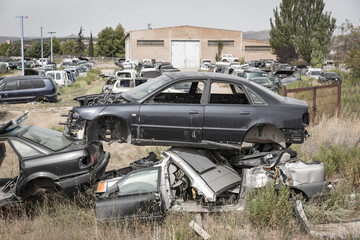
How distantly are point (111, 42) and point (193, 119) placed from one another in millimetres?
81448

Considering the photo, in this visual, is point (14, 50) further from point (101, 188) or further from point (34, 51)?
point (101, 188)

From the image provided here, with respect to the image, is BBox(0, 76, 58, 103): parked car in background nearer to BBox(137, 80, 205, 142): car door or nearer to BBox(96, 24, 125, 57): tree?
BBox(137, 80, 205, 142): car door

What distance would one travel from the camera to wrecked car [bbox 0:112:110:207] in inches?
238

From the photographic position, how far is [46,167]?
6.07 meters

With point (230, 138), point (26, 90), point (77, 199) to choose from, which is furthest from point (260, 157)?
point (26, 90)

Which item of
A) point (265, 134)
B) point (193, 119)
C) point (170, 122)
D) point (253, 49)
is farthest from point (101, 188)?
point (253, 49)

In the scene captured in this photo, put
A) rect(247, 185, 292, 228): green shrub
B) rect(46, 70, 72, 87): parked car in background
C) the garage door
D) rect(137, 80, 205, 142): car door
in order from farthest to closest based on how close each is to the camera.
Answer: the garage door → rect(46, 70, 72, 87): parked car in background → rect(137, 80, 205, 142): car door → rect(247, 185, 292, 228): green shrub

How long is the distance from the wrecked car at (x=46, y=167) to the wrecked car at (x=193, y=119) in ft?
2.32

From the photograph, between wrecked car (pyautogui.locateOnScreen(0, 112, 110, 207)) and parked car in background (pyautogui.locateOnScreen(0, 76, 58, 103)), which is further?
parked car in background (pyautogui.locateOnScreen(0, 76, 58, 103))

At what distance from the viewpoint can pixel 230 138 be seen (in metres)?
6.87

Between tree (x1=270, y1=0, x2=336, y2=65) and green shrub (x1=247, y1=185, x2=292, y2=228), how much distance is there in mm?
42170

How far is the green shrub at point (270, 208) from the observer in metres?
5.62

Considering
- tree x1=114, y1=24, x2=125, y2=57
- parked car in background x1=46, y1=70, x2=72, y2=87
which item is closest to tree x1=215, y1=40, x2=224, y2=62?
tree x1=114, y1=24, x2=125, y2=57

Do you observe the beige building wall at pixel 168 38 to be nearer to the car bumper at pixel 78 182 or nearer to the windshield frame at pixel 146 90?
the windshield frame at pixel 146 90
